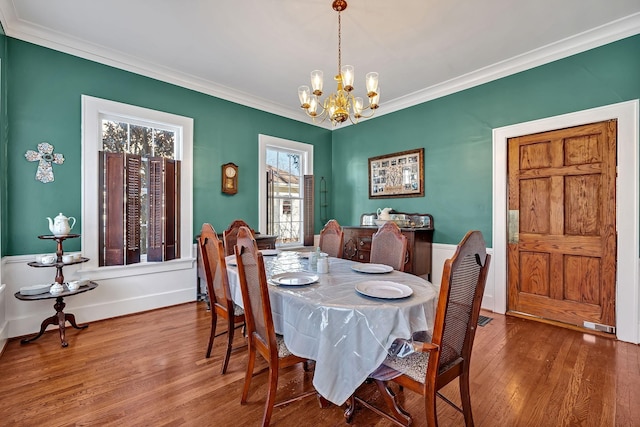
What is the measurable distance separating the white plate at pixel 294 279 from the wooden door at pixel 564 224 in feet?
8.92

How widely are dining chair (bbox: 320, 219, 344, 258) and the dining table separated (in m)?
1.27

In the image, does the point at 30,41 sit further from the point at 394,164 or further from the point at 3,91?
the point at 394,164

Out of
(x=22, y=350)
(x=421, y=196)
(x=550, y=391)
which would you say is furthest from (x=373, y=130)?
(x=22, y=350)

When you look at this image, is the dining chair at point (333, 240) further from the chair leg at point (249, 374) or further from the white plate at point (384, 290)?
the chair leg at point (249, 374)

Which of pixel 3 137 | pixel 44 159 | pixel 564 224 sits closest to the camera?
pixel 3 137

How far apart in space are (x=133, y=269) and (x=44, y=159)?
54.1 inches

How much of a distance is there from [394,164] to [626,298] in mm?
2886

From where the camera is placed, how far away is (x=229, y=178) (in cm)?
403

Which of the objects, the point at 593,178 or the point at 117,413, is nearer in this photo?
the point at 117,413

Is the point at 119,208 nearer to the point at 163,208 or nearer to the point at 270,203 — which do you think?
the point at 163,208

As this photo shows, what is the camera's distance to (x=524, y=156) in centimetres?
321

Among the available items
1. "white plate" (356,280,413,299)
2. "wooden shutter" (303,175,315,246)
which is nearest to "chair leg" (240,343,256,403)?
"white plate" (356,280,413,299)

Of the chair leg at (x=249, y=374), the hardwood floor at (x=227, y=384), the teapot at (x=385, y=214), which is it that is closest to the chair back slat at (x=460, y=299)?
the hardwood floor at (x=227, y=384)

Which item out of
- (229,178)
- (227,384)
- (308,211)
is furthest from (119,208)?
(308,211)
